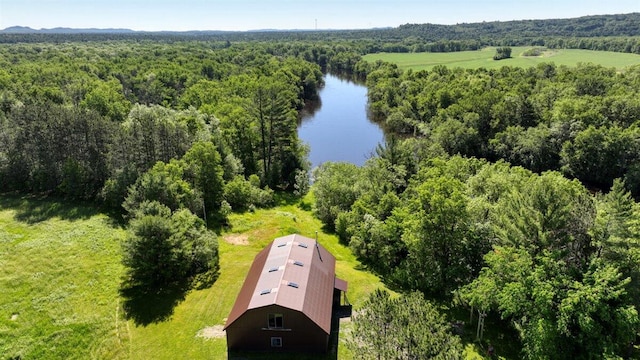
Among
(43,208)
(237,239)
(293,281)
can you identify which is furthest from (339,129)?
(293,281)

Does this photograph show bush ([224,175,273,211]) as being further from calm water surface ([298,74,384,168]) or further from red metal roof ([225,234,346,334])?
calm water surface ([298,74,384,168])

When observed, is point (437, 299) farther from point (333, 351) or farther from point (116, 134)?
point (116, 134)

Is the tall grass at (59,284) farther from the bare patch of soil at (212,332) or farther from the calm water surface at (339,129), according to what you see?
the calm water surface at (339,129)

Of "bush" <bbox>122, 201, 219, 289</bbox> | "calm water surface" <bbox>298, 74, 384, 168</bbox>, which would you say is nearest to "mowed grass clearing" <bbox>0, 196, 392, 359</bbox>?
"bush" <bbox>122, 201, 219, 289</bbox>

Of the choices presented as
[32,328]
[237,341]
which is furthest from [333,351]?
[32,328]

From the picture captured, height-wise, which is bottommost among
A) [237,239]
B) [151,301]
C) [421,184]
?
[237,239]

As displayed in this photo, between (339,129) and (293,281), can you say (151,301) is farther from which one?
(339,129)

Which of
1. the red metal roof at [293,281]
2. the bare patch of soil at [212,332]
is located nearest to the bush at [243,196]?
the red metal roof at [293,281]
